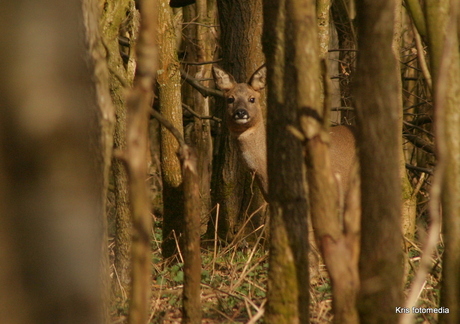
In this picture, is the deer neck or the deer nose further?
the deer nose

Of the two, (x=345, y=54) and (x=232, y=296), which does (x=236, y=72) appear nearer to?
(x=345, y=54)

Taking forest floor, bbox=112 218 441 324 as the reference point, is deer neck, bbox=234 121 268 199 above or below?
above

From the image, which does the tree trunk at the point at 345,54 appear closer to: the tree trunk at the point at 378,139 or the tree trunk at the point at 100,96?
the tree trunk at the point at 378,139

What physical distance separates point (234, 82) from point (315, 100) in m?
5.22

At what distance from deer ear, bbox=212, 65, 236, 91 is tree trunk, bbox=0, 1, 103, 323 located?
621cm

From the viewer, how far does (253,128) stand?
8094mm

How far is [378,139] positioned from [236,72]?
576cm

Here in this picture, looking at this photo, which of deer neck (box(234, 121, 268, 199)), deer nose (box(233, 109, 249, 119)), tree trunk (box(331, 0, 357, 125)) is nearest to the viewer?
deer neck (box(234, 121, 268, 199))

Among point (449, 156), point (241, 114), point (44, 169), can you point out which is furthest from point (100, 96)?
point (241, 114)

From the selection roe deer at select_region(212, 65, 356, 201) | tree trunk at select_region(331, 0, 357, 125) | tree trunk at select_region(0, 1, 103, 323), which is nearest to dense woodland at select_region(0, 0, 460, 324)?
tree trunk at select_region(0, 1, 103, 323)

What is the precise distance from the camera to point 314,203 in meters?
2.88

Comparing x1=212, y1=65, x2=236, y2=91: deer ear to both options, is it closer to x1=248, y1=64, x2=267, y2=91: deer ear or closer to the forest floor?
x1=248, y1=64, x2=267, y2=91: deer ear

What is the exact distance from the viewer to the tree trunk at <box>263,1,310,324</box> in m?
3.20

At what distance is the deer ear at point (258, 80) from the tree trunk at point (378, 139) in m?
5.13
